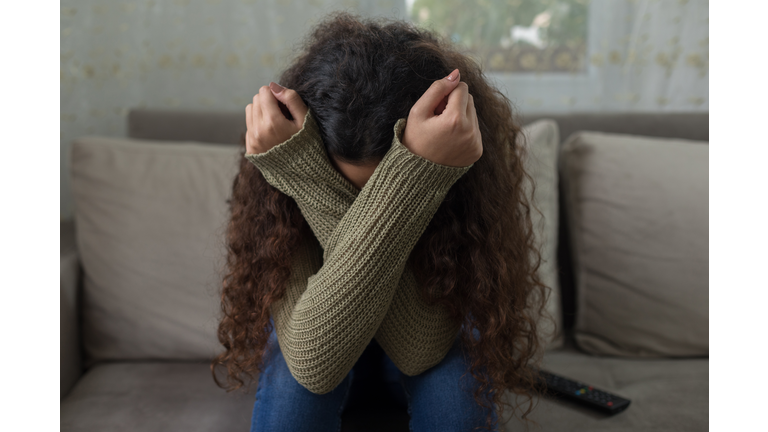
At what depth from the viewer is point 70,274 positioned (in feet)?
3.33

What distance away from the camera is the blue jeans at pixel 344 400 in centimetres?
70

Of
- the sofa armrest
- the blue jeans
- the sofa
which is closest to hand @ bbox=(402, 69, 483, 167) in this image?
the blue jeans

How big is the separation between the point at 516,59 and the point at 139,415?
1220 mm

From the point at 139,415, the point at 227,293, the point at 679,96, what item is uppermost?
the point at 679,96

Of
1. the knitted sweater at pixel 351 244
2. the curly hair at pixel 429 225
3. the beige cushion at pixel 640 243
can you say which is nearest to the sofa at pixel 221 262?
the beige cushion at pixel 640 243

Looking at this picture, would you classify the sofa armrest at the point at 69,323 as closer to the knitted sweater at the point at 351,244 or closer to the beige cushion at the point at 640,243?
the knitted sweater at the point at 351,244

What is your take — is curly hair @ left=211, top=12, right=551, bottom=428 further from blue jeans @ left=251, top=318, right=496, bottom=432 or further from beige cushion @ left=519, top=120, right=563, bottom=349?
beige cushion @ left=519, top=120, right=563, bottom=349

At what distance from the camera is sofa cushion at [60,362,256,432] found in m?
0.81

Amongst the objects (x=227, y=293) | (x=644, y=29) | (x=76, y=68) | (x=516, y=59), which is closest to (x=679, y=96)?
(x=644, y=29)

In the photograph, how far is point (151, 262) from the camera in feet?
3.32

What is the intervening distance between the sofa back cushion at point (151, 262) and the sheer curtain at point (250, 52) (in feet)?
1.45

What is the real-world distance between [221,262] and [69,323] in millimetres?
306

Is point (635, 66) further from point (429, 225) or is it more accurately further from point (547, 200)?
point (429, 225)
